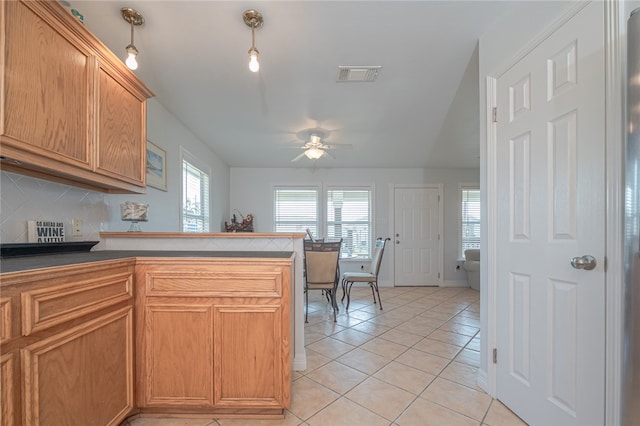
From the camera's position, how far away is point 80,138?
1.34 meters

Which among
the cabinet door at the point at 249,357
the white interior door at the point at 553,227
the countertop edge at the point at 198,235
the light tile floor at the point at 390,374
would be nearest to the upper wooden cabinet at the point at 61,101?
the countertop edge at the point at 198,235

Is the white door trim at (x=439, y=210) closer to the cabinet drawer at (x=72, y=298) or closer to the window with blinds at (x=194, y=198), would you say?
the window with blinds at (x=194, y=198)

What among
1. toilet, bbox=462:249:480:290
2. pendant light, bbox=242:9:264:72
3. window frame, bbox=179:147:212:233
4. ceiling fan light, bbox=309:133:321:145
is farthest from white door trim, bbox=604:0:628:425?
toilet, bbox=462:249:480:290

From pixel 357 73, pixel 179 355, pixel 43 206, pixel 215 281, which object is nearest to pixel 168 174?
pixel 43 206

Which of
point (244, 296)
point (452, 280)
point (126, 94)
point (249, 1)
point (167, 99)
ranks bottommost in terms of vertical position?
point (452, 280)

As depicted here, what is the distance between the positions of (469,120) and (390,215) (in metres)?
2.25

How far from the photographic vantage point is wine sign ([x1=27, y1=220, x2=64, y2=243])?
1.40 m

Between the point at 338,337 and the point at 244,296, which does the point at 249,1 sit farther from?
the point at 338,337

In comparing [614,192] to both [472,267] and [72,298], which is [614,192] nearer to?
[72,298]

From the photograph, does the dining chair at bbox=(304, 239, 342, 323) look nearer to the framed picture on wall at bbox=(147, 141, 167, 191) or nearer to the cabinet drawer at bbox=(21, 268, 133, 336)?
the framed picture on wall at bbox=(147, 141, 167, 191)

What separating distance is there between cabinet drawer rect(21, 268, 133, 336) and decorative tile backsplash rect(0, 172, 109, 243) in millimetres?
557

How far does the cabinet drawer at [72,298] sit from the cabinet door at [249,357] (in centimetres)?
48

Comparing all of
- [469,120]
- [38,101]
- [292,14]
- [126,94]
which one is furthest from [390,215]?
[38,101]

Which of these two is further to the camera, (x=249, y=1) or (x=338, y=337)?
(x=338, y=337)
